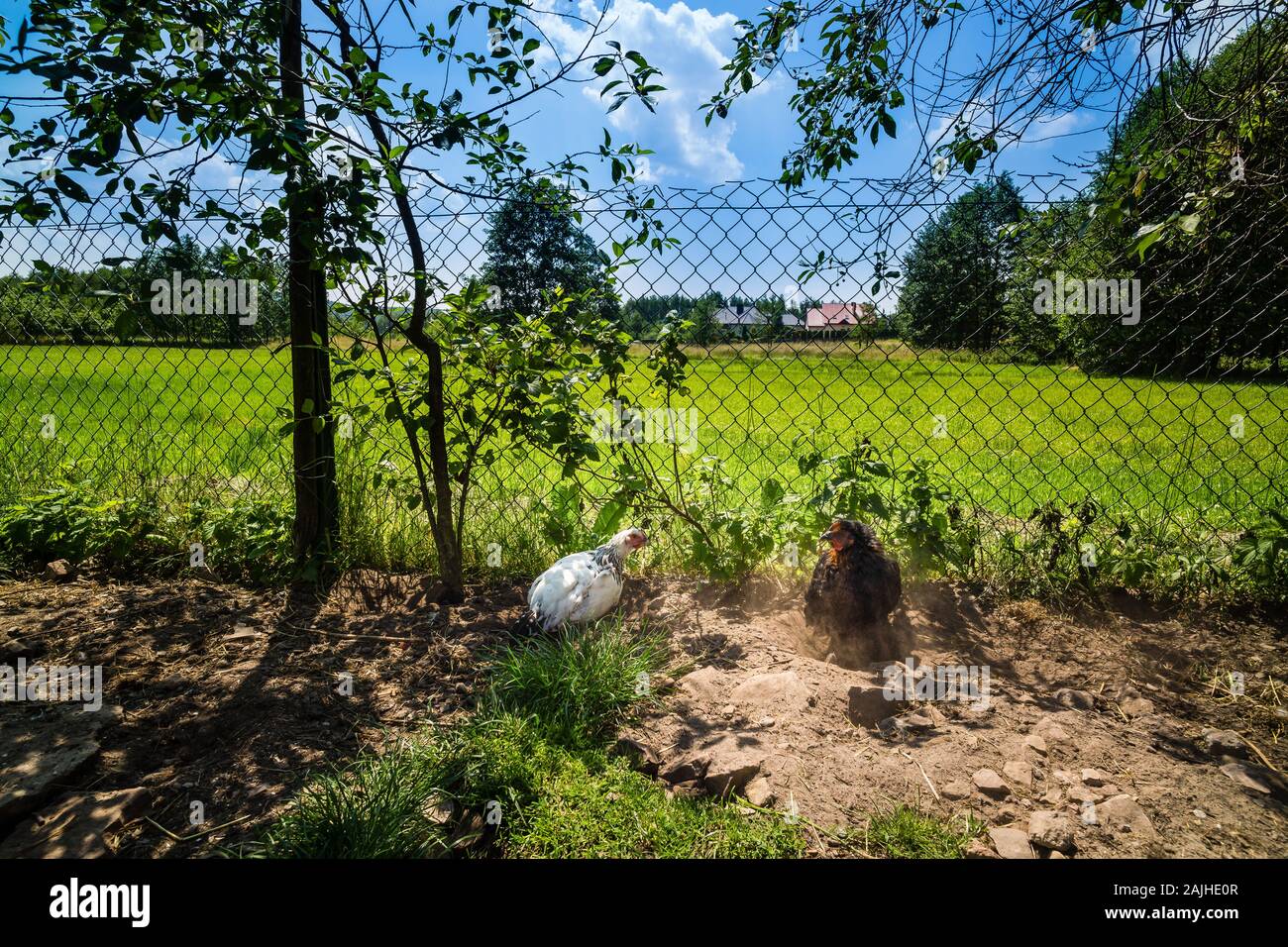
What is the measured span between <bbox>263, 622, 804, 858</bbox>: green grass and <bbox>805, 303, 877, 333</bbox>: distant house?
1.91 metres

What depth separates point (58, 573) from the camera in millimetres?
3312

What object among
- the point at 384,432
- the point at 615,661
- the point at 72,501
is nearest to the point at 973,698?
the point at 615,661

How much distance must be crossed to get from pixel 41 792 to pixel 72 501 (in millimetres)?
2290

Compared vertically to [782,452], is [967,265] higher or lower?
higher

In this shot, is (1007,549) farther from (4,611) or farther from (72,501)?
(72,501)

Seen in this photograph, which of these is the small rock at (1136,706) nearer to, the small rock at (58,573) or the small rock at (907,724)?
the small rock at (907,724)

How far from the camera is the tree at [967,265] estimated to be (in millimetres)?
2986

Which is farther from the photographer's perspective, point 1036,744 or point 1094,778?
point 1036,744

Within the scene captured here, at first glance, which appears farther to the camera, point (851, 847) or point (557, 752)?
point (557, 752)

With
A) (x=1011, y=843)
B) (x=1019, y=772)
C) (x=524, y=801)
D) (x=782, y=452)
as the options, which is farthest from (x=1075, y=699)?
(x=782, y=452)

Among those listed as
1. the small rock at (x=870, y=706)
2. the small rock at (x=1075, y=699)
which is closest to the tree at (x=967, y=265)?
the small rock at (x=1075, y=699)

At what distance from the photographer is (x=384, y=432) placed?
10.4ft

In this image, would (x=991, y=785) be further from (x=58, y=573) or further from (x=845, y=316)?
(x=58, y=573)

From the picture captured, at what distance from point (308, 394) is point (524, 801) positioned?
2.14m
